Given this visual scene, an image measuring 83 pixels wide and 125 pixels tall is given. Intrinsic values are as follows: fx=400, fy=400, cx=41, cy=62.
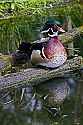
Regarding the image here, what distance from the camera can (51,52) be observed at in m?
6.26

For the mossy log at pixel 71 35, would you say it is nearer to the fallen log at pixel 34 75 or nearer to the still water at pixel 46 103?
the fallen log at pixel 34 75

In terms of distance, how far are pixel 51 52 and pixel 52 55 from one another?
0.18ft

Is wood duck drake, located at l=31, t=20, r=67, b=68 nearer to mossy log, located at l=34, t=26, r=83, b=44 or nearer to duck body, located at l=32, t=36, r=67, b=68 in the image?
duck body, located at l=32, t=36, r=67, b=68

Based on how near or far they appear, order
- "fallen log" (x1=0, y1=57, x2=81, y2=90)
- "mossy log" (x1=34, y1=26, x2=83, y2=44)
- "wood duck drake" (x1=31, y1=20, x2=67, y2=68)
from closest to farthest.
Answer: "fallen log" (x1=0, y1=57, x2=81, y2=90), "wood duck drake" (x1=31, y1=20, x2=67, y2=68), "mossy log" (x1=34, y1=26, x2=83, y2=44)

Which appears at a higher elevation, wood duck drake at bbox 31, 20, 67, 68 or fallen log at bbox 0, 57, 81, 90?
wood duck drake at bbox 31, 20, 67, 68

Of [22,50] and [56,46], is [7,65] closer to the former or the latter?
[22,50]

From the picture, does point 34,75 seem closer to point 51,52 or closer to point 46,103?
point 51,52

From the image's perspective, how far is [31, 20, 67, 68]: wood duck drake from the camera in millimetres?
6195

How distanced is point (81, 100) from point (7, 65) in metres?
1.71

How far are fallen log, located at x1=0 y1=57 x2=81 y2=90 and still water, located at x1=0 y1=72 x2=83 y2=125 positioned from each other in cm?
9

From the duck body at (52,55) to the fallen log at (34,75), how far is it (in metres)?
0.10

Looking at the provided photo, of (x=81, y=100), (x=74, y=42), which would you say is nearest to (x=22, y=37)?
(x=74, y=42)

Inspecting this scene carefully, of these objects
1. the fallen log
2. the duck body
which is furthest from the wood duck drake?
the fallen log

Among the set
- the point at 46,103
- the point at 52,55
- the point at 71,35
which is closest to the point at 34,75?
the point at 52,55
